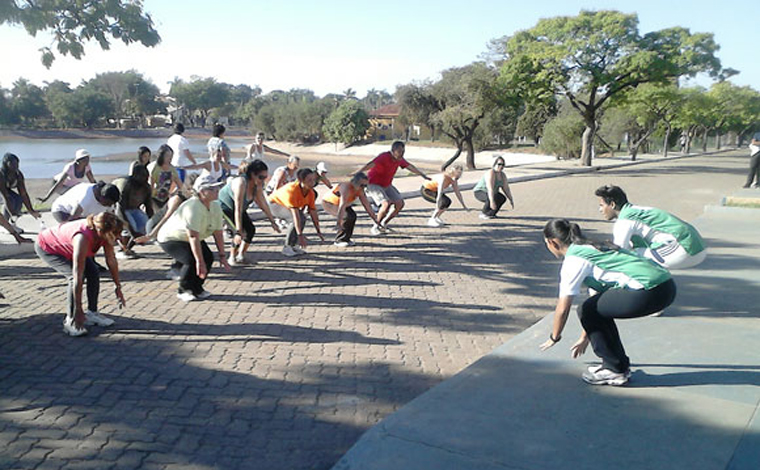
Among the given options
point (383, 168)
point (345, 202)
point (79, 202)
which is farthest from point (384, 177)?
point (79, 202)

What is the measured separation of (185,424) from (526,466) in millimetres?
2157

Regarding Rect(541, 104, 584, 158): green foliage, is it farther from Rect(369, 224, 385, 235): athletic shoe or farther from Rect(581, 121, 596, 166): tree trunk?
Rect(369, 224, 385, 235): athletic shoe

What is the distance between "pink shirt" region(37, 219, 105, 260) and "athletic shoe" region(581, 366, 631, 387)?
420cm

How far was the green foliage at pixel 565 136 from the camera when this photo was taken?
141 ft

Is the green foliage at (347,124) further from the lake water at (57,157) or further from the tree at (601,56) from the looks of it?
the tree at (601,56)

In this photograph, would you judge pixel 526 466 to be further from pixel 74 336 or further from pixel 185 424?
pixel 74 336

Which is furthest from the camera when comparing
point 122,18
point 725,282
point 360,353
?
point 122,18

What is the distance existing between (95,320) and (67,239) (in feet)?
2.75

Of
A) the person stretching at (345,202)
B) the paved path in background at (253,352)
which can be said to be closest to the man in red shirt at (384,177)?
the person stretching at (345,202)

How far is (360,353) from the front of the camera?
201 inches

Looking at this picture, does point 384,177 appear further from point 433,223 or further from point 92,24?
point 92,24

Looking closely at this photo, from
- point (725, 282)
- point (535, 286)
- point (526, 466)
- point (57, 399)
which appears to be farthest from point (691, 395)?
point (57, 399)

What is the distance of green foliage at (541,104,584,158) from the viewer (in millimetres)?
43062

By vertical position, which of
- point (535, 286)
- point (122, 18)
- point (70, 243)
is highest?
point (122, 18)
